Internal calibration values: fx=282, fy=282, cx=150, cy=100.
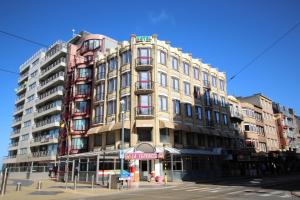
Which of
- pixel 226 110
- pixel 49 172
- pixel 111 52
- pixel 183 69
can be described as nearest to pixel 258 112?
pixel 226 110

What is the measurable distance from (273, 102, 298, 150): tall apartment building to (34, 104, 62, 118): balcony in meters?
50.8

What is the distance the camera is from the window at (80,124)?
43906mm

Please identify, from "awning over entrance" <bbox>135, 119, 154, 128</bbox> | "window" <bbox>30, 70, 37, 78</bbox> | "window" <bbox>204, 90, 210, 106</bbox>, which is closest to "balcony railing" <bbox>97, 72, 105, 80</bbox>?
"awning over entrance" <bbox>135, 119, 154, 128</bbox>

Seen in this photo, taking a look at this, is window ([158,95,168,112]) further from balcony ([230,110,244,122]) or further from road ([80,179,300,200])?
balcony ([230,110,244,122])

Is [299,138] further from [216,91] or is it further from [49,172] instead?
[49,172]

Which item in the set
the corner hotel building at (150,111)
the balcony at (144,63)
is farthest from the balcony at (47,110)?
the balcony at (144,63)

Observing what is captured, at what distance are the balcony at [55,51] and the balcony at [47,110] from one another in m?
10.3

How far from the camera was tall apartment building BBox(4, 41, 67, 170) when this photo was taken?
173ft

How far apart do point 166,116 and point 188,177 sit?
26.2 ft

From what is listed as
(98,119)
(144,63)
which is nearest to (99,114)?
(98,119)

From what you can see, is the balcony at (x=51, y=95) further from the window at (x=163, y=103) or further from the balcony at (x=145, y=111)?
the window at (x=163, y=103)

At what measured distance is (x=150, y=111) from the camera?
3516 cm

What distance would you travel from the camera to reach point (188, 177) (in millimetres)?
34688

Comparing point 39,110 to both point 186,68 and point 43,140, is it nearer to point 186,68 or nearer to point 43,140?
point 43,140
